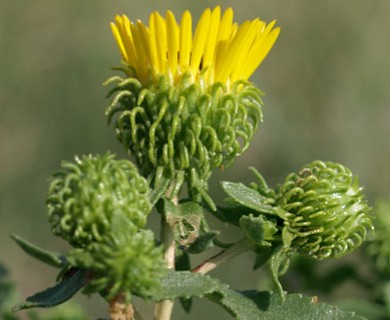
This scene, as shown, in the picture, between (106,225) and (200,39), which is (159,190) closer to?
(106,225)

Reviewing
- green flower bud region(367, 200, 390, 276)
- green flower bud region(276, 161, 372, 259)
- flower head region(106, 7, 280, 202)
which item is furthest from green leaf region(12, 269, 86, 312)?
green flower bud region(367, 200, 390, 276)

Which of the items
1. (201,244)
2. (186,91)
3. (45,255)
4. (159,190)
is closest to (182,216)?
(159,190)

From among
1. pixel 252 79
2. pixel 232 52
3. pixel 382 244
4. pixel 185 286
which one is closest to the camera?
pixel 185 286

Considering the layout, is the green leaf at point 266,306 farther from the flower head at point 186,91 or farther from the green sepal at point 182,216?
the flower head at point 186,91

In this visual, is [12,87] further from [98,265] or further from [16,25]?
[98,265]

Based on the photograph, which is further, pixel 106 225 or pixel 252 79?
pixel 252 79
